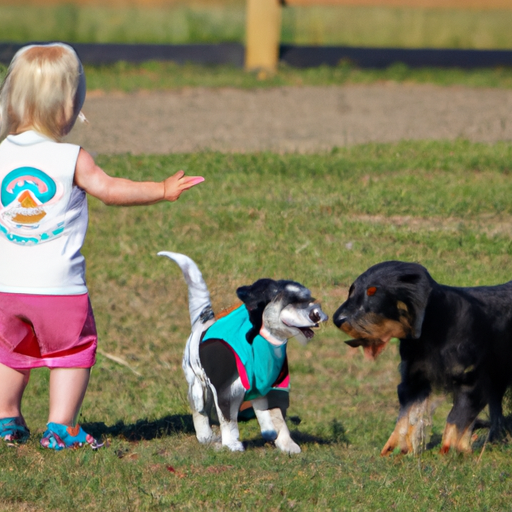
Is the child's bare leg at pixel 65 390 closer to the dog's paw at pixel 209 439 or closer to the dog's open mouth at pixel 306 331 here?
the dog's paw at pixel 209 439

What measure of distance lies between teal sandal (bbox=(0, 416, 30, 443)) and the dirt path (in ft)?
18.6

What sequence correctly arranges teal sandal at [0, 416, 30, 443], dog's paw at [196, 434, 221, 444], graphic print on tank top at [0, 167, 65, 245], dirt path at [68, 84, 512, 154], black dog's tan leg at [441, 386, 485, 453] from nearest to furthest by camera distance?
graphic print on tank top at [0, 167, 65, 245] < teal sandal at [0, 416, 30, 443] < black dog's tan leg at [441, 386, 485, 453] < dog's paw at [196, 434, 221, 444] < dirt path at [68, 84, 512, 154]

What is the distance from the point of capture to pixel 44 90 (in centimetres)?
392

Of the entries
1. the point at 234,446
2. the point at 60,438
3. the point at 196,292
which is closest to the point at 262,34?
the point at 196,292

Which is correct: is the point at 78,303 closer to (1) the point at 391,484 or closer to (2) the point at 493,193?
(1) the point at 391,484

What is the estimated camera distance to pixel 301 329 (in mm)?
4246

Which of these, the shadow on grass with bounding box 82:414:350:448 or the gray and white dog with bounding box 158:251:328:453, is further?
the shadow on grass with bounding box 82:414:350:448

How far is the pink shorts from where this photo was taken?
397 cm

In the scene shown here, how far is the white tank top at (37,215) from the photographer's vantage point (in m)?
3.91

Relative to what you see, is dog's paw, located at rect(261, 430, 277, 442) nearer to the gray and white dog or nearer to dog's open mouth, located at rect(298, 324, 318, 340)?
the gray and white dog

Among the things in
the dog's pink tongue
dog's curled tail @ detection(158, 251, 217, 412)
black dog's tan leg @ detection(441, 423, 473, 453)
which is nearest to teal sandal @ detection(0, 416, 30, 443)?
dog's curled tail @ detection(158, 251, 217, 412)

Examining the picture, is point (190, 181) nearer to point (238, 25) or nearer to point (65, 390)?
point (65, 390)

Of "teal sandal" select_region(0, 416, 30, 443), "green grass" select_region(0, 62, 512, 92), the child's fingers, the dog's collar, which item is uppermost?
the child's fingers

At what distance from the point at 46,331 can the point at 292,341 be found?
3372 mm
